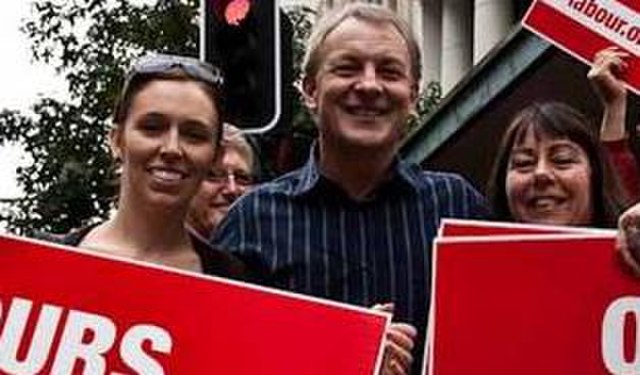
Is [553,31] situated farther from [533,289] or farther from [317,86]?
[533,289]

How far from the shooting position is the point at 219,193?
507cm

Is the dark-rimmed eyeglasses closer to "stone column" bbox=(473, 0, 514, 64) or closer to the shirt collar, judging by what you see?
the shirt collar

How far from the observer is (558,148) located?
4184 millimetres

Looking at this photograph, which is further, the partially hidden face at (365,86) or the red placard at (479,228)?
the partially hidden face at (365,86)

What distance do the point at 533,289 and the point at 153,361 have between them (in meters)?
0.84

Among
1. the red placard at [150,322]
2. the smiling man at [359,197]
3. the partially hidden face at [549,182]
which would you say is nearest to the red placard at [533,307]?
the red placard at [150,322]

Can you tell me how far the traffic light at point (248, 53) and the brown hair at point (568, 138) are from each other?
3.30 m

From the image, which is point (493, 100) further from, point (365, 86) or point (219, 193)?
point (365, 86)

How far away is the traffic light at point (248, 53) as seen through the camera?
7.51 metres

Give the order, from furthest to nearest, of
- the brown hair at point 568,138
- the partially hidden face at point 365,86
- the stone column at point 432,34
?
the stone column at point 432,34 < the brown hair at point 568,138 < the partially hidden face at point 365,86

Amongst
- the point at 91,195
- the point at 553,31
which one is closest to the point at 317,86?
the point at 553,31

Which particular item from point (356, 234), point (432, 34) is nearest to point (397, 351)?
point (356, 234)

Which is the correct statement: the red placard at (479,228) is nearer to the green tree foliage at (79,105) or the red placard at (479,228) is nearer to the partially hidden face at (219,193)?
the partially hidden face at (219,193)

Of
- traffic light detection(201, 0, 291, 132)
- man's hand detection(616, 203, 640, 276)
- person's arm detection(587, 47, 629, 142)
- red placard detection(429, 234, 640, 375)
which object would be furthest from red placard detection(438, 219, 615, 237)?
traffic light detection(201, 0, 291, 132)
